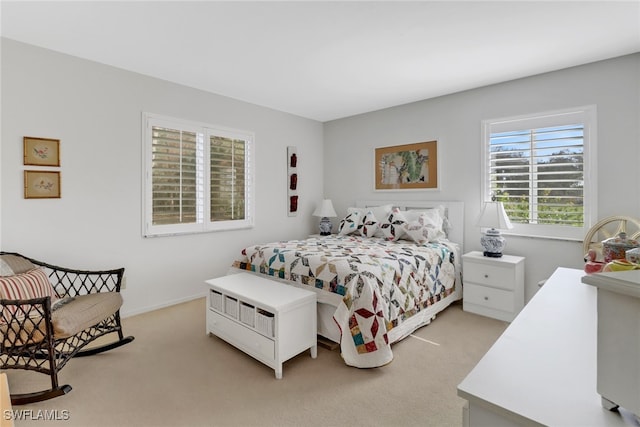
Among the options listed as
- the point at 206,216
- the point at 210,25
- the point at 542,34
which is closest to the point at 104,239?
the point at 206,216

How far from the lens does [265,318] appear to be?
7.12ft

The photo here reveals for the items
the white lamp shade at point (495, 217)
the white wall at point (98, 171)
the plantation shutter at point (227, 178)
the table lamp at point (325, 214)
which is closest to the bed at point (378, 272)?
the white lamp shade at point (495, 217)

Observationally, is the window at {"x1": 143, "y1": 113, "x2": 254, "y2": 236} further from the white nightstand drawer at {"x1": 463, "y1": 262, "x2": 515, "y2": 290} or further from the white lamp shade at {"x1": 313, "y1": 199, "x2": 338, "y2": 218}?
the white nightstand drawer at {"x1": 463, "y1": 262, "x2": 515, "y2": 290}

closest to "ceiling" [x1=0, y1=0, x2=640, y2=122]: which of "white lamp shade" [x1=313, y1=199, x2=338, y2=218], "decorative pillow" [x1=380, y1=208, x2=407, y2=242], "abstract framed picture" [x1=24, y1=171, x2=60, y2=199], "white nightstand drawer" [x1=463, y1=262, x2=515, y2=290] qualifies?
"abstract framed picture" [x1=24, y1=171, x2=60, y2=199]

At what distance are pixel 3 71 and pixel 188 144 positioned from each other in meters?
1.55

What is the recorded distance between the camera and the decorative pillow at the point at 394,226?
12.0ft

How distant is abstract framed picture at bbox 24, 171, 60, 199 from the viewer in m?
2.62

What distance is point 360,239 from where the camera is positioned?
3.81 meters

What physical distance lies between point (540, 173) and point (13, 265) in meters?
4.78

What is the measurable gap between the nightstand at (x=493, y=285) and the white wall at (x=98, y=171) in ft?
9.28

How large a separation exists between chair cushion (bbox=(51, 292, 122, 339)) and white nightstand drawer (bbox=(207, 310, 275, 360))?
29.7 inches

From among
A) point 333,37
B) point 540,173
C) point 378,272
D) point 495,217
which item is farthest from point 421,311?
point 333,37

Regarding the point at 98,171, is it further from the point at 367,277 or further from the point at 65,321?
the point at 367,277

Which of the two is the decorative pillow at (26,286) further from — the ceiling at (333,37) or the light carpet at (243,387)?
the ceiling at (333,37)
